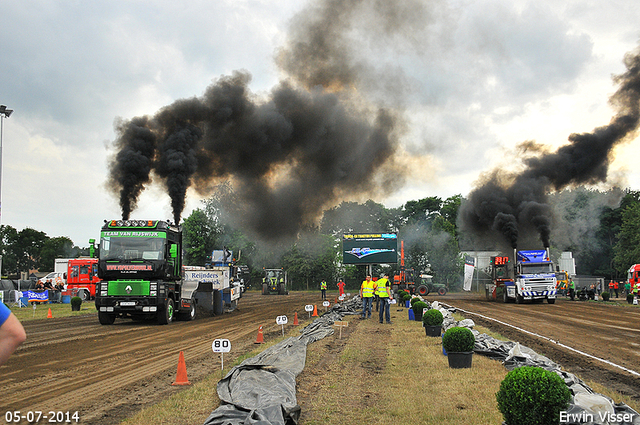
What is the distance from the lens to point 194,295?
74.7 ft

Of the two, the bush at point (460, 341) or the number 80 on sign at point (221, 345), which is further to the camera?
the bush at point (460, 341)

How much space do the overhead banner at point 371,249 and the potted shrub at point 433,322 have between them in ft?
93.3

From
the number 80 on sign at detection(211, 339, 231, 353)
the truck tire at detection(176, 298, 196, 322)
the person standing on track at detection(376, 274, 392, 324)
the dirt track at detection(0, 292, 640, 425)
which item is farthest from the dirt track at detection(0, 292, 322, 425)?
the person standing on track at detection(376, 274, 392, 324)

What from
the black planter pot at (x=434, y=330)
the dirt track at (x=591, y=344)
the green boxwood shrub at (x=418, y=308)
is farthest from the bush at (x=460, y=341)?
the green boxwood shrub at (x=418, y=308)

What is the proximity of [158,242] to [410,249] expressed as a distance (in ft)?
191

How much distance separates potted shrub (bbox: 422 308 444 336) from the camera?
46.3 ft

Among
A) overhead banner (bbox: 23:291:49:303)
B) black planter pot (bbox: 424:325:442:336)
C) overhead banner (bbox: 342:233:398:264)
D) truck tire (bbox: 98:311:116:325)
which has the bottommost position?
overhead banner (bbox: 23:291:49:303)

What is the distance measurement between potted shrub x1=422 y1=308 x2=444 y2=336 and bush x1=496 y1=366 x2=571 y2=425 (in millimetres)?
9196

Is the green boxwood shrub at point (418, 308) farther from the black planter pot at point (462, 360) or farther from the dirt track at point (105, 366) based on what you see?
the black planter pot at point (462, 360)

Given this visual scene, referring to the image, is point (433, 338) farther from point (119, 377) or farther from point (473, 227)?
point (473, 227)

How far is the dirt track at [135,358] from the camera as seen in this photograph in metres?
7.50

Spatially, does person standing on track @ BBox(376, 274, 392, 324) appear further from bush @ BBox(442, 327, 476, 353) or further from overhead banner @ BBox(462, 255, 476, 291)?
overhead banner @ BBox(462, 255, 476, 291)

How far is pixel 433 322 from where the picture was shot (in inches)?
558

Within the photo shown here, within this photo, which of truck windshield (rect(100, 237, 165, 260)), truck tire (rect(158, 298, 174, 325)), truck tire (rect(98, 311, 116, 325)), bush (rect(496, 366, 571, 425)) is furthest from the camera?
truck tire (rect(98, 311, 116, 325))
